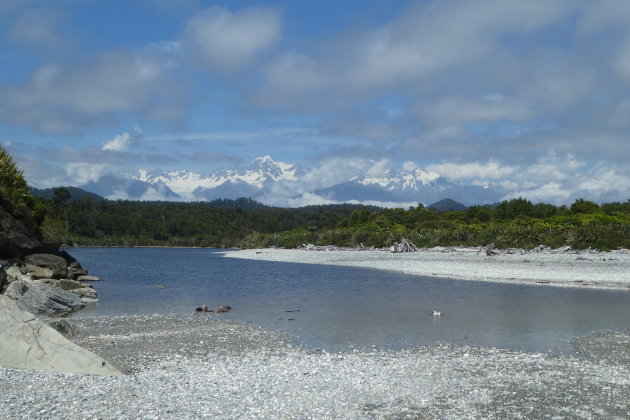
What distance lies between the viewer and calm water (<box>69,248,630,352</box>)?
21.9 metres

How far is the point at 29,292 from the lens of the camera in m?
28.3

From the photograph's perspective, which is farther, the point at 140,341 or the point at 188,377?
the point at 140,341

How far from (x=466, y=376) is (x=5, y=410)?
1137 cm

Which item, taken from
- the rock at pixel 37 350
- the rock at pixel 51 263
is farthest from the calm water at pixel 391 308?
the rock at pixel 37 350

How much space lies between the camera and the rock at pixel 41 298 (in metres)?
26.9

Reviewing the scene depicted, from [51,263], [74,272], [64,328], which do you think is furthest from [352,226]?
[64,328]

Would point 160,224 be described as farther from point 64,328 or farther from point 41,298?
point 64,328

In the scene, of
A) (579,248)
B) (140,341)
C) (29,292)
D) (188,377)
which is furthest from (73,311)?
(579,248)

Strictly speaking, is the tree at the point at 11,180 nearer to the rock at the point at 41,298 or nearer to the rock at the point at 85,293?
the rock at the point at 85,293

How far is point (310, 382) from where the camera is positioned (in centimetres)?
1409

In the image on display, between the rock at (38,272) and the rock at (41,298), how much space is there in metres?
6.34

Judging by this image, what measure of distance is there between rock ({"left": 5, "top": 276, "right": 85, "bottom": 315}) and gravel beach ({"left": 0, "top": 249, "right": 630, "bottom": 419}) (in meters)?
6.55

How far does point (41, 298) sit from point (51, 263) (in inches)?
429

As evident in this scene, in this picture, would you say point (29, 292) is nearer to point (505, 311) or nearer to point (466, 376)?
point (466, 376)
